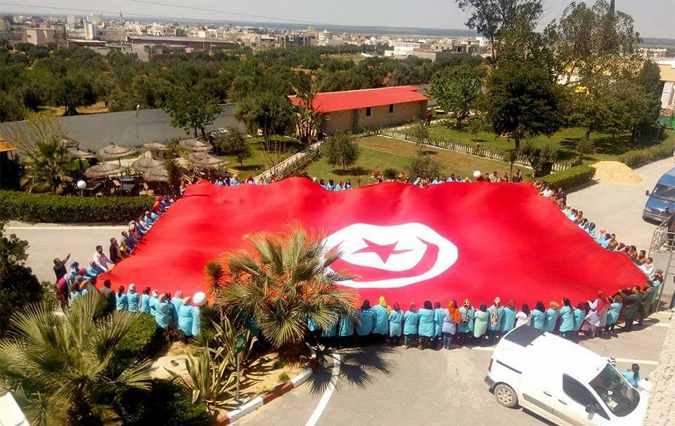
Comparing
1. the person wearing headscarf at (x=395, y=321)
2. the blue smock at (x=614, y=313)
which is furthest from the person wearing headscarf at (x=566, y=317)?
the person wearing headscarf at (x=395, y=321)

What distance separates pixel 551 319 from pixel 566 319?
1.47ft

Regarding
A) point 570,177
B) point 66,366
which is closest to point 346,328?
point 66,366

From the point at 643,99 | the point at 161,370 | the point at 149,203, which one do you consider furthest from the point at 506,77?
the point at 161,370

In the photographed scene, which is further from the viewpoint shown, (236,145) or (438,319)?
(236,145)

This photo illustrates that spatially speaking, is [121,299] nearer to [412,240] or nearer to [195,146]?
[412,240]

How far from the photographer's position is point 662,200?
24.5 m

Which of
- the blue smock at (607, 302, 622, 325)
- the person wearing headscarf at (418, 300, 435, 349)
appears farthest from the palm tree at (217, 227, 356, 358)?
the blue smock at (607, 302, 622, 325)

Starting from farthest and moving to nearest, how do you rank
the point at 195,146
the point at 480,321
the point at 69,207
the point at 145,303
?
the point at 195,146 → the point at 69,207 → the point at 480,321 → the point at 145,303

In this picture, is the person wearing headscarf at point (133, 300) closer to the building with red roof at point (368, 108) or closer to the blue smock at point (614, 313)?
the blue smock at point (614, 313)

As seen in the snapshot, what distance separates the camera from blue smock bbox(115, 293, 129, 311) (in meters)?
13.4

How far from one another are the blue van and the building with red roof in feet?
86.7

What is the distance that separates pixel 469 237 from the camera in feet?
59.9

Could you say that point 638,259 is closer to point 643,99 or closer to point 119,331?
point 119,331

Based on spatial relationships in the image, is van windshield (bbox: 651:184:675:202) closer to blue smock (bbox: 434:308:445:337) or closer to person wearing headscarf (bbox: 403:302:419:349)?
blue smock (bbox: 434:308:445:337)
